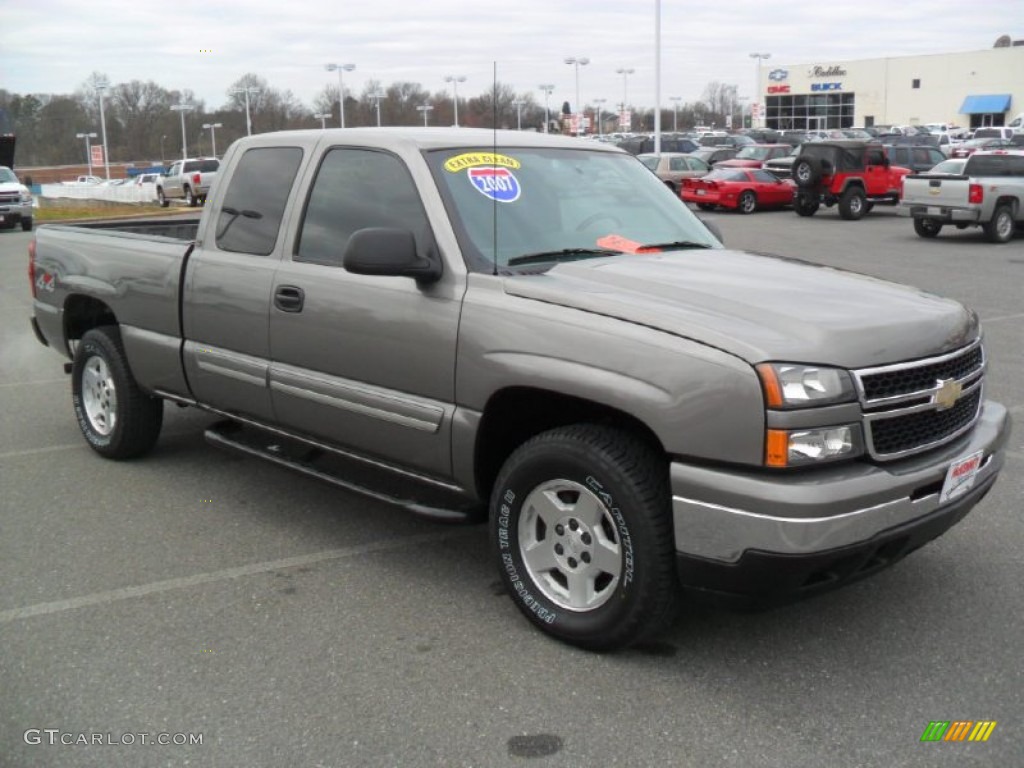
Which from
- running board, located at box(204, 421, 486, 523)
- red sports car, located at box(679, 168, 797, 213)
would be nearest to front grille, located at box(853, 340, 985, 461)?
running board, located at box(204, 421, 486, 523)

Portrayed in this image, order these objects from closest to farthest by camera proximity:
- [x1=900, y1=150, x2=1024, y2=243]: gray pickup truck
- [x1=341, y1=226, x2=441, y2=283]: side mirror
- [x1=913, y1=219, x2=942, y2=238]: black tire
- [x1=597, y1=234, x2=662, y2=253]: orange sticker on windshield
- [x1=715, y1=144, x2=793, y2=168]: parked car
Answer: [x1=341, y1=226, x2=441, y2=283]: side mirror
[x1=597, y1=234, x2=662, y2=253]: orange sticker on windshield
[x1=900, y1=150, x2=1024, y2=243]: gray pickup truck
[x1=913, y1=219, x2=942, y2=238]: black tire
[x1=715, y1=144, x2=793, y2=168]: parked car

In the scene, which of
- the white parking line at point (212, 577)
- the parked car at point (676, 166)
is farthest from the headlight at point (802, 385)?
the parked car at point (676, 166)

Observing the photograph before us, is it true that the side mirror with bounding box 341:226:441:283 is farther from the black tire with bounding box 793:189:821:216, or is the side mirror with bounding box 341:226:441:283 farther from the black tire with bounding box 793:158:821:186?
the black tire with bounding box 793:189:821:216

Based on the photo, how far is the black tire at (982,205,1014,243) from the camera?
19.8m

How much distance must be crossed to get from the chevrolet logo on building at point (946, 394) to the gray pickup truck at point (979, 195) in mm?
17937

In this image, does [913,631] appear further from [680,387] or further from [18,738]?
[18,738]

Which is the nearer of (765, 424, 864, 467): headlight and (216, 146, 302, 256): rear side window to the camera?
(765, 424, 864, 467): headlight

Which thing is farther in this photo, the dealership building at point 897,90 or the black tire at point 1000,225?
the dealership building at point 897,90

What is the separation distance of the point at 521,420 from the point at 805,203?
24.7 m

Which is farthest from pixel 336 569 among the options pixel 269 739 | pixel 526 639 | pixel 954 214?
pixel 954 214

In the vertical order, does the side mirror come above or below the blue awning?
below

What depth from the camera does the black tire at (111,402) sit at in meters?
5.94

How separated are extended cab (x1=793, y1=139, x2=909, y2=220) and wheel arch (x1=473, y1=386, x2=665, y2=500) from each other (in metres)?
24.3

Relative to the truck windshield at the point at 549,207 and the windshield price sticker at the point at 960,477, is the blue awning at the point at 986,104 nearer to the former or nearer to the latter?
the truck windshield at the point at 549,207
